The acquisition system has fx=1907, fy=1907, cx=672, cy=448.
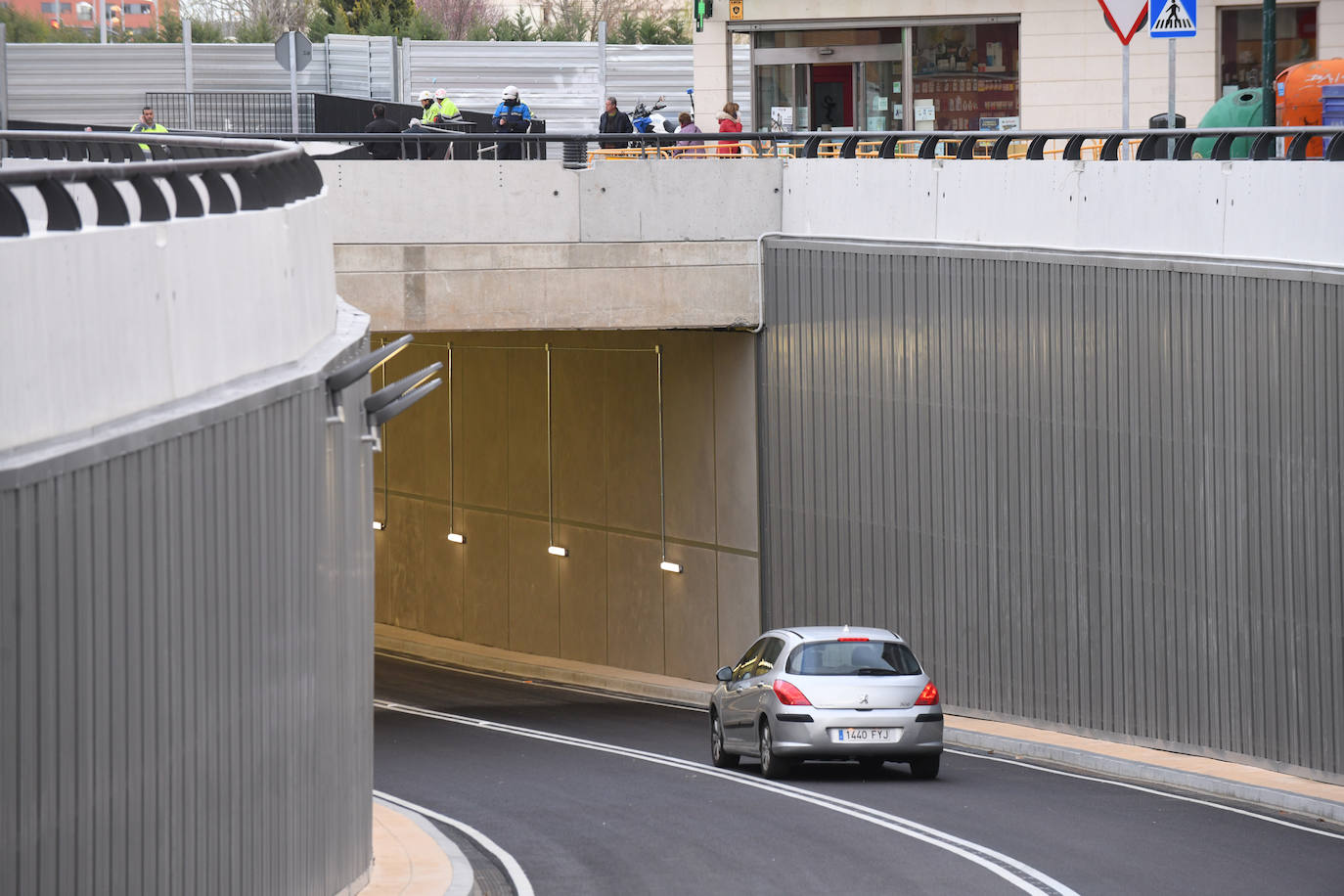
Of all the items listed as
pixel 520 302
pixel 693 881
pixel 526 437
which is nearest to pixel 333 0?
pixel 526 437

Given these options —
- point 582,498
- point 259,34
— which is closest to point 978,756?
point 582,498

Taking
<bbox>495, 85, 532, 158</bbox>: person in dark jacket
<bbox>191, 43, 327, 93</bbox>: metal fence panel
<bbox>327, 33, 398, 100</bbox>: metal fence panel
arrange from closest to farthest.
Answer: <bbox>495, 85, 532, 158</bbox>: person in dark jacket
<bbox>191, 43, 327, 93</bbox>: metal fence panel
<bbox>327, 33, 398, 100</bbox>: metal fence panel

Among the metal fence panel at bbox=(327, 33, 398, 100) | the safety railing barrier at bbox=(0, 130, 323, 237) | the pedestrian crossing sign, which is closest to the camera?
the safety railing barrier at bbox=(0, 130, 323, 237)

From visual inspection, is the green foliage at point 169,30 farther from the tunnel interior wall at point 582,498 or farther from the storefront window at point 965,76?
the storefront window at point 965,76

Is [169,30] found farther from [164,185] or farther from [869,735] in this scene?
[164,185]

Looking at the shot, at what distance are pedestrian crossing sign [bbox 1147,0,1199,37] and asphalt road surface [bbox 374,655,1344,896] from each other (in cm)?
730

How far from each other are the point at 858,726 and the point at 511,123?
46.1 feet

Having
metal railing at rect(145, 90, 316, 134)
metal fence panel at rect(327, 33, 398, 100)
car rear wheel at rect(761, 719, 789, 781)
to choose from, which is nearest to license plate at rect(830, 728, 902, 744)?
car rear wheel at rect(761, 719, 789, 781)

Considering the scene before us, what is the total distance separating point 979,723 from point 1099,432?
12.8 feet

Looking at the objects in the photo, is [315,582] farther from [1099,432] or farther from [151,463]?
[1099,432]

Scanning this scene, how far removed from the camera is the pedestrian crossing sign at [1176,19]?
1852cm

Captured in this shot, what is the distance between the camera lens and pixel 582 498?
30344 mm

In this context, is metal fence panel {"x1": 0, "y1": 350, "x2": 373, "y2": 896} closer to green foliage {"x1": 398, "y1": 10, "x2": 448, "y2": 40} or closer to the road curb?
the road curb

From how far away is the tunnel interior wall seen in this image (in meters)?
26.9
